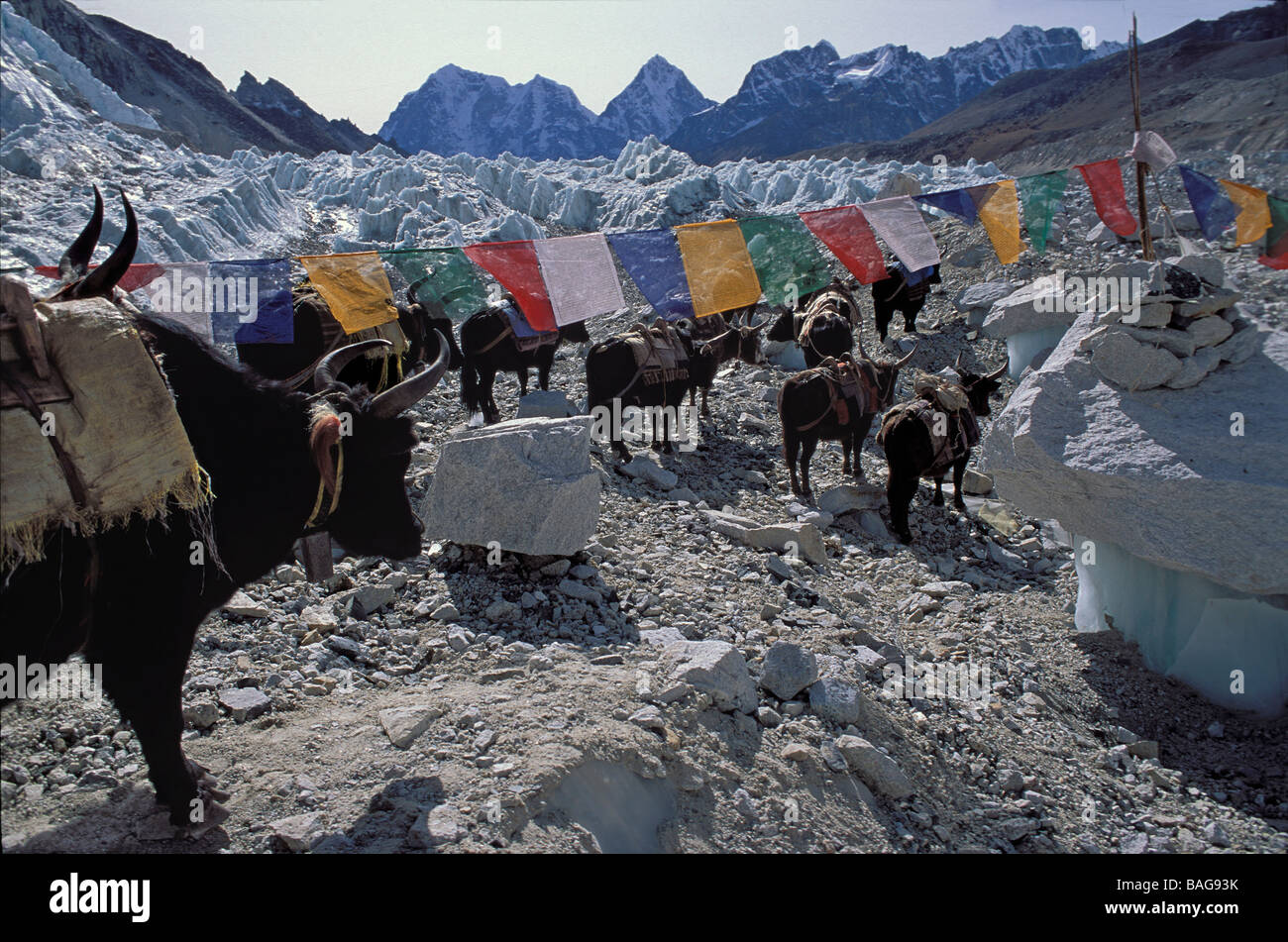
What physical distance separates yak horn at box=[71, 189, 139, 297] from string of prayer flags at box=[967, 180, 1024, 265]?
6.87 meters

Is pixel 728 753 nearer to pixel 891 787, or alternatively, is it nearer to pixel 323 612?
pixel 891 787

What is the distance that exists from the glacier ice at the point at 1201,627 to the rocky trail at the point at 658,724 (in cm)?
13

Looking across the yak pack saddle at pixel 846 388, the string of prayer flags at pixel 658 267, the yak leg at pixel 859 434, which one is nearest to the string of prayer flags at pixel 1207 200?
the yak pack saddle at pixel 846 388

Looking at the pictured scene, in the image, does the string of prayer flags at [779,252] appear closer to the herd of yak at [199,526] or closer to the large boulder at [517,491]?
the large boulder at [517,491]

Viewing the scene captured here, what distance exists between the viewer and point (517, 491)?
429 cm

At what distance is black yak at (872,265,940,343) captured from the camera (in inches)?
431

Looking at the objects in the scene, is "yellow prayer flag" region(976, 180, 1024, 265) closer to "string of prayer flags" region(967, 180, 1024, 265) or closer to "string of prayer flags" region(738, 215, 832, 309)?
"string of prayer flags" region(967, 180, 1024, 265)

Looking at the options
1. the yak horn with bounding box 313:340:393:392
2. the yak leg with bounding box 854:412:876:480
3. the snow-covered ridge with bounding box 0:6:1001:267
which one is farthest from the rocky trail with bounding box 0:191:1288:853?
the snow-covered ridge with bounding box 0:6:1001:267

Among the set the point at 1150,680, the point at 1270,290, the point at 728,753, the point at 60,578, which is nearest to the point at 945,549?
the point at 1150,680

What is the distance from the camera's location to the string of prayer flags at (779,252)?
6418 mm

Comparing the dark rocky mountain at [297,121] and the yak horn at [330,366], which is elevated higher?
the dark rocky mountain at [297,121]

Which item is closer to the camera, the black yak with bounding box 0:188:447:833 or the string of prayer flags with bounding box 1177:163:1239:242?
the black yak with bounding box 0:188:447:833

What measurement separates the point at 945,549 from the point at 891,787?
143 inches

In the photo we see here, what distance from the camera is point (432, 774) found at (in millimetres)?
2637
